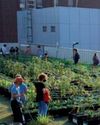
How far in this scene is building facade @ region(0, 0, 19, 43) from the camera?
1700 inches

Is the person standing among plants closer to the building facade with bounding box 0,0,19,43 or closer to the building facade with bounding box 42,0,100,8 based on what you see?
the building facade with bounding box 0,0,19,43

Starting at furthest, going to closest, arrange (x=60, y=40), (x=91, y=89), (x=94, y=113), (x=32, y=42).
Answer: (x=32, y=42)
(x=60, y=40)
(x=91, y=89)
(x=94, y=113)

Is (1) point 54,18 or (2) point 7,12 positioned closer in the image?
(1) point 54,18

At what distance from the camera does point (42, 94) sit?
1177cm

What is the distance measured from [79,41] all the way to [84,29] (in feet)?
3.86

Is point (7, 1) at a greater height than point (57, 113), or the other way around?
point (7, 1)

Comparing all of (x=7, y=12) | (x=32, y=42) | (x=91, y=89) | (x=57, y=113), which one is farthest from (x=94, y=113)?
(x=7, y=12)

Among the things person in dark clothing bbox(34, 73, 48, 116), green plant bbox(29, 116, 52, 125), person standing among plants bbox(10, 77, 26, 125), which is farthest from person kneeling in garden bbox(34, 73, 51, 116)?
person standing among plants bbox(10, 77, 26, 125)

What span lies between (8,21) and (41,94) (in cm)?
3239

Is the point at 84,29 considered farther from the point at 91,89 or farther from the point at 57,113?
the point at 57,113

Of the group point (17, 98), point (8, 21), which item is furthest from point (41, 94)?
point (8, 21)

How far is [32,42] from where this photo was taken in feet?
131

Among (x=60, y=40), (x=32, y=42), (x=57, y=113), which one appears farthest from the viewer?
(x=32, y=42)

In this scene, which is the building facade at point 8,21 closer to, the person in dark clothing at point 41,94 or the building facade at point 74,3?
the building facade at point 74,3
